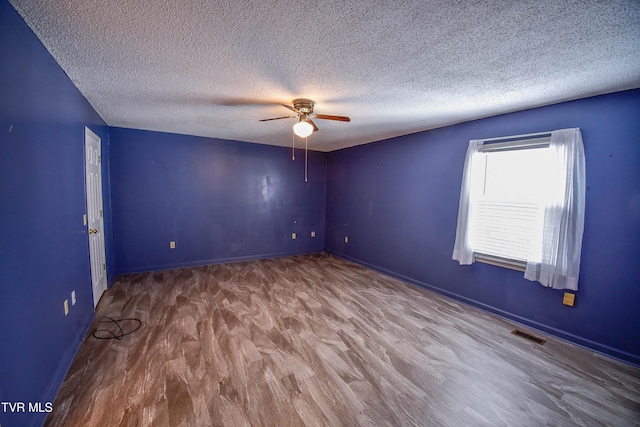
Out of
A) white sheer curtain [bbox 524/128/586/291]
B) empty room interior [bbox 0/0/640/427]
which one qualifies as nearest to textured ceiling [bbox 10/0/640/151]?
empty room interior [bbox 0/0/640/427]

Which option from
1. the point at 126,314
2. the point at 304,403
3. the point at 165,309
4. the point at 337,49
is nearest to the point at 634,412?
the point at 304,403

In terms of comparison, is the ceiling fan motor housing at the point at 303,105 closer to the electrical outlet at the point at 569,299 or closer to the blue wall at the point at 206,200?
the blue wall at the point at 206,200

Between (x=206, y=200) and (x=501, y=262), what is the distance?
4.77 metres

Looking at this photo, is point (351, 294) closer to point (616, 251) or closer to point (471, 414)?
point (471, 414)

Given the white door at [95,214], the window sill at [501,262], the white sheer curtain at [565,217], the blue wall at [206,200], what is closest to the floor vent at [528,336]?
the white sheer curtain at [565,217]

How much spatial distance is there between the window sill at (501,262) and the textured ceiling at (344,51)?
1.75 meters

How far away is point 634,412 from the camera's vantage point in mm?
1657

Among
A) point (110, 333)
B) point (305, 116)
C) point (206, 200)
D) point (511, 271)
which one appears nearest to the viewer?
point (110, 333)

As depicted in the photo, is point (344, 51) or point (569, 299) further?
point (569, 299)

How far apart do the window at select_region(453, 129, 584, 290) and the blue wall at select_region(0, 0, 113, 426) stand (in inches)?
157

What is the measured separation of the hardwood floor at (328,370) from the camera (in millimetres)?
1579

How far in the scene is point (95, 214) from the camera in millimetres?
3088

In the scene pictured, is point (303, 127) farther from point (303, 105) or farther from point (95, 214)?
point (95, 214)

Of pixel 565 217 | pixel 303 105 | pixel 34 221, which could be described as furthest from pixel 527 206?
pixel 34 221
